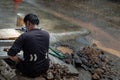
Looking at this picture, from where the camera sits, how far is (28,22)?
18.3 feet

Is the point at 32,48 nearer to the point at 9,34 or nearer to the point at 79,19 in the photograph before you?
the point at 9,34

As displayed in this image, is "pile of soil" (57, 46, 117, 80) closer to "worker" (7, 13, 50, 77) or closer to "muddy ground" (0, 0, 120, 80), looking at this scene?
"muddy ground" (0, 0, 120, 80)

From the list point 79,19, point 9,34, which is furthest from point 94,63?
point 79,19

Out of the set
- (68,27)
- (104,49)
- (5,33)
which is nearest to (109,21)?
(68,27)

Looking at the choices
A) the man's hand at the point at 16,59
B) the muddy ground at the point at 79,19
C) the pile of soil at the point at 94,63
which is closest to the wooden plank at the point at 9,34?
the muddy ground at the point at 79,19

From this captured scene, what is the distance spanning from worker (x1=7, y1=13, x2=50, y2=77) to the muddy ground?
1937mm

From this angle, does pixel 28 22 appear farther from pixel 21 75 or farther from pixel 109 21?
pixel 109 21

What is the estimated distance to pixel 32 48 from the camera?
564cm

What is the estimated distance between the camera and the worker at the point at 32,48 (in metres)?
5.58

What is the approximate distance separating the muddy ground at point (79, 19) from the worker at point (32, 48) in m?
1.94

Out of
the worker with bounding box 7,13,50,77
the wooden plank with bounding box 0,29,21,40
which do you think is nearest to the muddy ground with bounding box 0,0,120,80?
the wooden plank with bounding box 0,29,21,40

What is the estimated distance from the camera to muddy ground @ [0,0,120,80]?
10164 mm

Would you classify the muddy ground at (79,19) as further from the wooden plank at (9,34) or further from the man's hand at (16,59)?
the man's hand at (16,59)

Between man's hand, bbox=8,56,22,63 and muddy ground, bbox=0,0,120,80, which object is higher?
man's hand, bbox=8,56,22,63
